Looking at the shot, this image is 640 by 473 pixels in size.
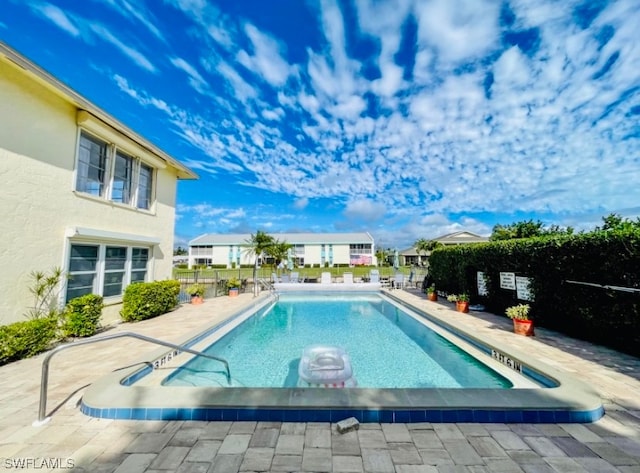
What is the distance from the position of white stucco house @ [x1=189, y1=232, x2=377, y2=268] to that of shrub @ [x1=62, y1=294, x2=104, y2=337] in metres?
42.4

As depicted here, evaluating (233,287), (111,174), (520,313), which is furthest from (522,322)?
(233,287)

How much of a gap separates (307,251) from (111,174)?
1678 inches

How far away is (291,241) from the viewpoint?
5084cm

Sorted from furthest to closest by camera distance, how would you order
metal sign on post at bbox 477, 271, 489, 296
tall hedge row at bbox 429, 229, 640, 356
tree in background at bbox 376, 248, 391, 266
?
tree in background at bbox 376, 248, 391, 266 → metal sign on post at bbox 477, 271, 489, 296 → tall hedge row at bbox 429, 229, 640, 356

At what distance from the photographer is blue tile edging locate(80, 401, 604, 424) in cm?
301

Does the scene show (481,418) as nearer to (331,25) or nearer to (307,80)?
(331,25)

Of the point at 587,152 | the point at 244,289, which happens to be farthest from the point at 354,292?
the point at 587,152

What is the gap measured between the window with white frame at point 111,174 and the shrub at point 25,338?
11.5 feet

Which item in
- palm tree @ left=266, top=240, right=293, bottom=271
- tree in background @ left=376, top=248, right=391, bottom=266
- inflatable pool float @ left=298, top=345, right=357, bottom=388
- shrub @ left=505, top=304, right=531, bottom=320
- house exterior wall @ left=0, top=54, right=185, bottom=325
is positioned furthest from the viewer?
tree in background @ left=376, top=248, right=391, bottom=266

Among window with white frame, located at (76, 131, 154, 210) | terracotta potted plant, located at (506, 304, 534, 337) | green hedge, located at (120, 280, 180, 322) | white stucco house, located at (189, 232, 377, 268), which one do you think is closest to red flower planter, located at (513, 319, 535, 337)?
terracotta potted plant, located at (506, 304, 534, 337)

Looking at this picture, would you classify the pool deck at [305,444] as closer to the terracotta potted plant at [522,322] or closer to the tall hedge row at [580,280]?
the tall hedge row at [580,280]

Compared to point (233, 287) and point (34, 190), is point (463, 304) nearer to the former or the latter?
point (233, 287)

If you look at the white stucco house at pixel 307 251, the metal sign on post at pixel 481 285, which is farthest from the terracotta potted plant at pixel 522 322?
the white stucco house at pixel 307 251

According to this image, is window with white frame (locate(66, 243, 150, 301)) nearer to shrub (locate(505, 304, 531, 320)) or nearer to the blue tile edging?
the blue tile edging
